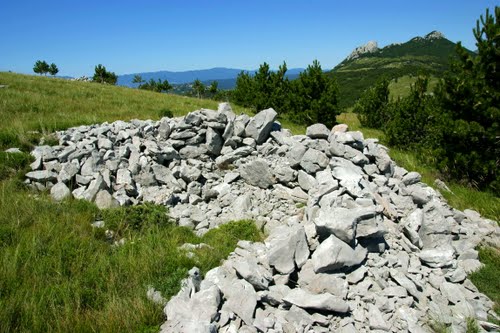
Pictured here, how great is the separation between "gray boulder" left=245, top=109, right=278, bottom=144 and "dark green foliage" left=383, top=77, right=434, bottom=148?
1043 centimetres

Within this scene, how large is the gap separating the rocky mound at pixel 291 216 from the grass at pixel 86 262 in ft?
1.75

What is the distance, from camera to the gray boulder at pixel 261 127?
10930 mm

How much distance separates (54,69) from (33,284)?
2646 inches

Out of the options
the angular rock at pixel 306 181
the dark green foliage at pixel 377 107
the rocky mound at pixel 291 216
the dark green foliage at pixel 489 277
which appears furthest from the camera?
the dark green foliage at pixel 377 107

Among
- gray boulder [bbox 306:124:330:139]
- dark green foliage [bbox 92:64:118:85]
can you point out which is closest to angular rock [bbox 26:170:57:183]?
gray boulder [bbox 306:124:330:139]

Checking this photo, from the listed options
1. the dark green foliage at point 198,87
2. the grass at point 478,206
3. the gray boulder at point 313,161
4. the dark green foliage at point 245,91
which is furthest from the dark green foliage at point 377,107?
the dark green foliage at point 198,87

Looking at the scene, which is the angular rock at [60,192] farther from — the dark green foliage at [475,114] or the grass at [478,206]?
the dark green foliage at [475,114]

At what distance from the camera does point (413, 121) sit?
58.9ft

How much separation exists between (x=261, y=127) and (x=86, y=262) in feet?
22.8

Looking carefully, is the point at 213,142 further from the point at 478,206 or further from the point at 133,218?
the point at 478,206

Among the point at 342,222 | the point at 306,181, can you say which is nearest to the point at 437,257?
the point at 342,222

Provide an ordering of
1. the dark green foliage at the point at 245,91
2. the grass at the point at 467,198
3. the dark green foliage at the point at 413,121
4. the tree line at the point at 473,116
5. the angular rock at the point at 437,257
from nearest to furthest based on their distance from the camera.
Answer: the angular rock at the point at 437,257
the grass at the point at 467,198
the tree line at the point at 473,116
the dark green foliage at the point at 413,121
the dark green foliage at the point at 245,91

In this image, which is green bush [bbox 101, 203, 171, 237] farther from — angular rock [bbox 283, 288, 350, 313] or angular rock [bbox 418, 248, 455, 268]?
angular rock [bbox 418, 248, 455, 268]

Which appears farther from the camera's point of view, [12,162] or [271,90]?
[271,90]
